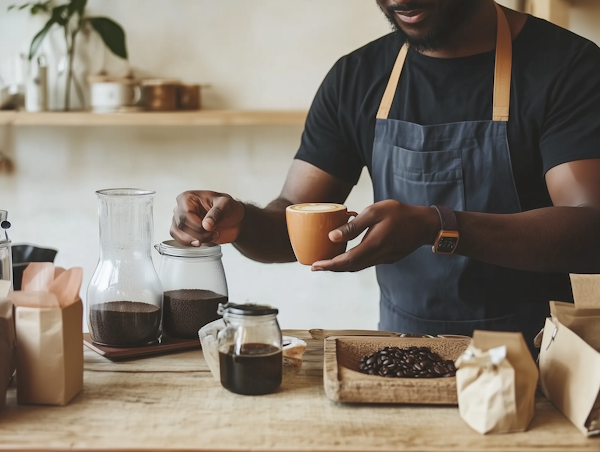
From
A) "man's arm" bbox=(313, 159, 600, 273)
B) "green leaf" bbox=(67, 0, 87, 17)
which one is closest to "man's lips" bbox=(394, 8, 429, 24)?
"man's arm" bbox=(313, 159, 600, 273)

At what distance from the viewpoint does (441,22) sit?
1.69 meters

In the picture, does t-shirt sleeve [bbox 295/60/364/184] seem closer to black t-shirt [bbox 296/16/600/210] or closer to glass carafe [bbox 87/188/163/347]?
black t-shirt [bbox 296/16/600/210]

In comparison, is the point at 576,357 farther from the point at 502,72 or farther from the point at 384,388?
the point at 502,72

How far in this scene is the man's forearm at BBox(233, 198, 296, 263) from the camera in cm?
171

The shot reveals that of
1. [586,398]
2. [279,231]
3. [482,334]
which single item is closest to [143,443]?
[482,334]

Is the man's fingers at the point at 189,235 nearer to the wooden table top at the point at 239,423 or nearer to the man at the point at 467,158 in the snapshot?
the man at the point at 467,158

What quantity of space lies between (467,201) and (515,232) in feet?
0.95

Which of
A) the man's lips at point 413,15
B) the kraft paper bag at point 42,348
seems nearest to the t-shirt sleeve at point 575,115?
the man's lips at point 413,15

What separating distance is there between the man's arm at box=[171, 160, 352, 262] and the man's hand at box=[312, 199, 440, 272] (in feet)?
0.89

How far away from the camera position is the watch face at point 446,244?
1.35m

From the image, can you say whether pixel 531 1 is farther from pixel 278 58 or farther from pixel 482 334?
pixel 482 334

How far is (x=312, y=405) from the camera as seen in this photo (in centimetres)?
111

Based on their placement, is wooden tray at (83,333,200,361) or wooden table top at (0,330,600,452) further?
wooden tray at (83,333,200,361)

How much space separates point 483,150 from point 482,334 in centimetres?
81
